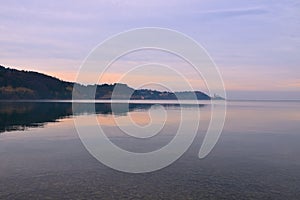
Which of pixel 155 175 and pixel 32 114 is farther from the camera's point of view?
pixel 32 114

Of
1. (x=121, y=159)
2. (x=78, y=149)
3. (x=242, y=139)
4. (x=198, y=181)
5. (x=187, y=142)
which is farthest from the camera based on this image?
(x=242, y=139)

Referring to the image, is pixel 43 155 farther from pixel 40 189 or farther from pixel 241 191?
pixel 241 191

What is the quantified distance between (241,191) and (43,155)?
55.5 ft

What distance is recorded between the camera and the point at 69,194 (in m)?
16.3

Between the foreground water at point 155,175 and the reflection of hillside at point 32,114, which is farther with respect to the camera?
the reflection of hillside at point 32,114

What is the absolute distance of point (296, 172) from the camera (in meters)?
21.3

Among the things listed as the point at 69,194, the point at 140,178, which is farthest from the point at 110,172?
the point at 69,194

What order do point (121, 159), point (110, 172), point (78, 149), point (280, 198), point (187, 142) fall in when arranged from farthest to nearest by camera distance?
point (187, 142) → point (78, 149) → point (121, 159) → point (110, 172) → point (280, 198)

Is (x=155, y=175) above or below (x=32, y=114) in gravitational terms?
below

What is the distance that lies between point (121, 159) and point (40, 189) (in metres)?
9.04

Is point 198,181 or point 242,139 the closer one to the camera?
point 198,181

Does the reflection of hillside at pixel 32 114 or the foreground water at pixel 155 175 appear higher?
the reflection of hillside at pixel 32 114

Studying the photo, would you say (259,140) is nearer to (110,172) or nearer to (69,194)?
(110,172)

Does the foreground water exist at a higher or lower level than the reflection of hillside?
lower
